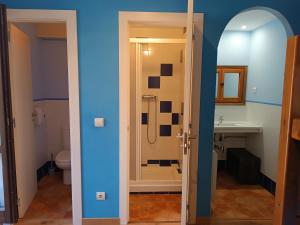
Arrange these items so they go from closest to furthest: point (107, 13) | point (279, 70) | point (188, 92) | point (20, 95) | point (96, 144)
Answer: point (188, 92) → point (107, 13) → point (96, 144) → point (20, 95) → point (279, 70)

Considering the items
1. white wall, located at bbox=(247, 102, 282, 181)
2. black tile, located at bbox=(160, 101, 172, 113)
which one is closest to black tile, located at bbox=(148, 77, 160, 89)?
black tile, located at bbox=(160, 101, 172, 113)

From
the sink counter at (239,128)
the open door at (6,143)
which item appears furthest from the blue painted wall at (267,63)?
the open door at (6,143)

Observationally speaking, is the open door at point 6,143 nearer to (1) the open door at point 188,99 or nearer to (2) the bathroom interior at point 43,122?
(2) the bathroom interior at point 43,122

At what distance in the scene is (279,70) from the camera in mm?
2812

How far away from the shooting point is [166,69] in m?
3.42

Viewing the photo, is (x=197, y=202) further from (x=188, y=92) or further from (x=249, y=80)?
(x=249, y=80)

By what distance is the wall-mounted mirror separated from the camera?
3604 millimetres

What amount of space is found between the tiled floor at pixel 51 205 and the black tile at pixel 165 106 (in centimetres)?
186

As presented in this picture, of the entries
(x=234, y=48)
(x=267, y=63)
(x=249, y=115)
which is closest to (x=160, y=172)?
(x=249, y=115)

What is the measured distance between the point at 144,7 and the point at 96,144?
1.39 meters

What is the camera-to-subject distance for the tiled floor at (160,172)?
3.05 meters

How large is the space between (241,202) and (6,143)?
9.11 ft

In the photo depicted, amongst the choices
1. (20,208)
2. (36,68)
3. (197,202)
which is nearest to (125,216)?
(197,202)

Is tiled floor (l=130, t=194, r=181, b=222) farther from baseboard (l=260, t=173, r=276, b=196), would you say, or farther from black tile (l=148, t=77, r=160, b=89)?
black tile (l=148, t=77, r=160, b=89)
